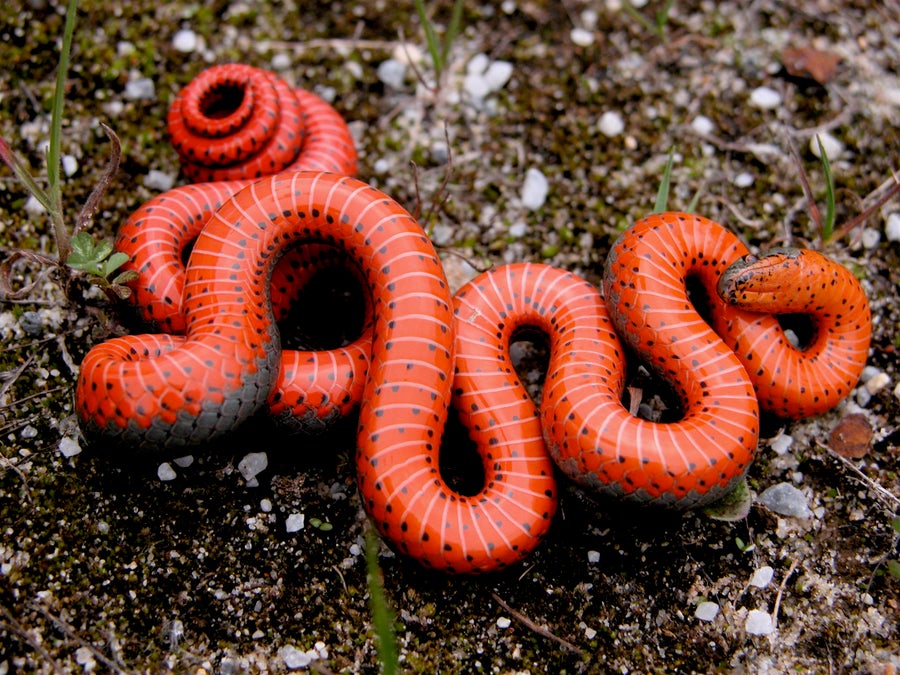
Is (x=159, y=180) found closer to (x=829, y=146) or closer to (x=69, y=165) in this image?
(x=69, y=165)

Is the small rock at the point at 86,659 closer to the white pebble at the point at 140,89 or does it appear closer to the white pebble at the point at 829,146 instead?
the white pebble at the point at 140,89

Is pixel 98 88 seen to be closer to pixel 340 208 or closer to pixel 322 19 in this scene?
pixel 322 19

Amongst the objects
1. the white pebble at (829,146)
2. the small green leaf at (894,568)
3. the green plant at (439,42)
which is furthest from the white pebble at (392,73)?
the small green leaf at (894,568)

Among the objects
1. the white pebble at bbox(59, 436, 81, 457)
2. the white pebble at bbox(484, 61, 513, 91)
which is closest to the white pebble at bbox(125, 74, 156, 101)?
the white pebble at bbox(484, 61, 513, 91)

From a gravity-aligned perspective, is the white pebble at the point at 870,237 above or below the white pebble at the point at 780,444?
above

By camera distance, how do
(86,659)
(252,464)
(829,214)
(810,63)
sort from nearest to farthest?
(86,659)
(252,464)
(829,214)
(810,63)

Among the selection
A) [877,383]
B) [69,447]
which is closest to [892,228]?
[877,383]
